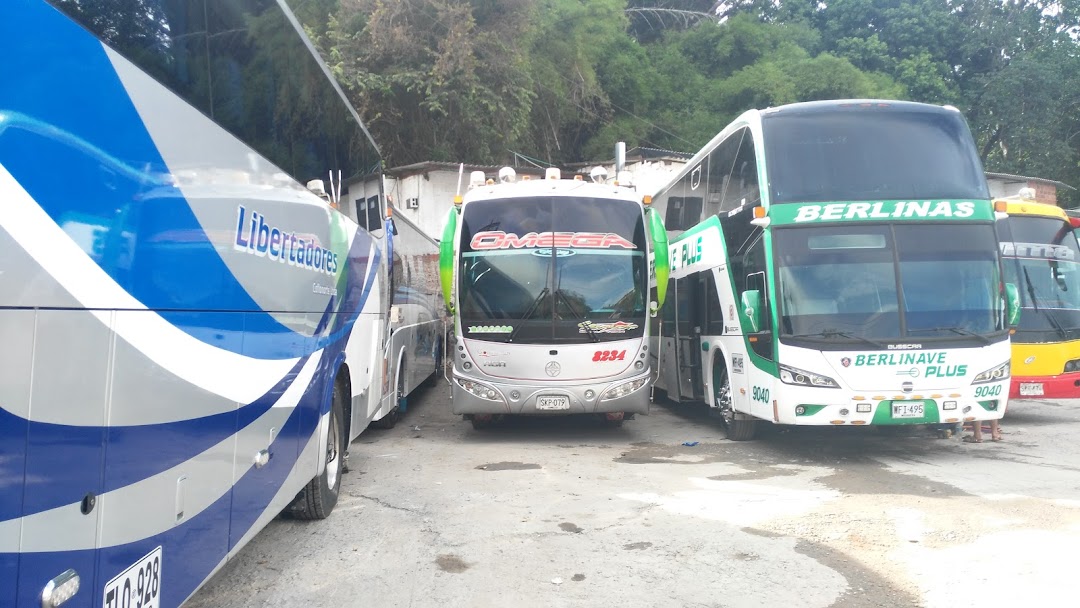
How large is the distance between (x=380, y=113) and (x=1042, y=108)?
2561 cm

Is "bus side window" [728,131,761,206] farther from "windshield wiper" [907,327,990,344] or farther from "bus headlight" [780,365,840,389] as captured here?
"windshield wiper" [907,327,990,344]

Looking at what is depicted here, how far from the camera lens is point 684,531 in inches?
236

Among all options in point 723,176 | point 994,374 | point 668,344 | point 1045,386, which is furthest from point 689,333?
point 1045,386

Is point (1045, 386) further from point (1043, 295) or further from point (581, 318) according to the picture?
point (581, 318)

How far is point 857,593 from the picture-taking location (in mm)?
4672

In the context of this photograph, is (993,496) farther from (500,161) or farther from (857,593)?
(500,161)

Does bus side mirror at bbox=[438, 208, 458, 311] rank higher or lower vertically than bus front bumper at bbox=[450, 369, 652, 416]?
higher

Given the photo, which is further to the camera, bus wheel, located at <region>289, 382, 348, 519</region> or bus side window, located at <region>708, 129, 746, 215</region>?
bus side window, located at <region>708, 129, 746, 215</region>

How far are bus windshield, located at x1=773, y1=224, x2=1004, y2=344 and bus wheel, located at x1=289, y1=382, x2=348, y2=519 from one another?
177 inches

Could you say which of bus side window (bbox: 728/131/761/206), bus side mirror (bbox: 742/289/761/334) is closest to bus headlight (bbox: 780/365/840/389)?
bus side mirror (bbox: 742/289/761/334)

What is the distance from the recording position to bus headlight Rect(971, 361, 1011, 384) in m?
8.37

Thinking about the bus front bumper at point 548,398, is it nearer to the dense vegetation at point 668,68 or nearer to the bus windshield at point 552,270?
the bus windshield at point 552,270

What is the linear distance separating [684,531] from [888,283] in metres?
3.95

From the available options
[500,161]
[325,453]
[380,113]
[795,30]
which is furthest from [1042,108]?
[325,453]
